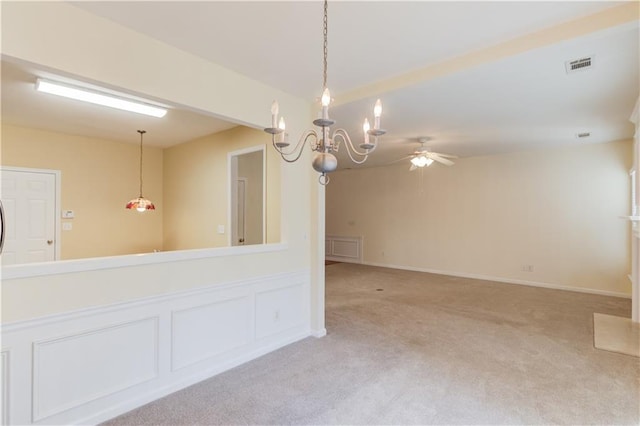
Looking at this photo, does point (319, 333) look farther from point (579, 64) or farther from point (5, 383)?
point (579, 64)

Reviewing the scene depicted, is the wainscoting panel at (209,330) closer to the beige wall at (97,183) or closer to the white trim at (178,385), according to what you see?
the white trim at (178,385)

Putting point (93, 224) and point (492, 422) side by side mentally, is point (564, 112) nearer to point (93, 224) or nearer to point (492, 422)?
point (492, 422)

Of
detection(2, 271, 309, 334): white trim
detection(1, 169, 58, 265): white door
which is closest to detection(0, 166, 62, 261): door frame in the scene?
detection(1, 169, 58, 265): white door

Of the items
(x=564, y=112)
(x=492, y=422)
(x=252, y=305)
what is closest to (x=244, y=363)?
(x=252, y=305)

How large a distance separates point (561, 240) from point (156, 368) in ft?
22.4

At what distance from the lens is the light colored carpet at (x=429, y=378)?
7.20 feet

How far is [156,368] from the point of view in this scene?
7.93ft

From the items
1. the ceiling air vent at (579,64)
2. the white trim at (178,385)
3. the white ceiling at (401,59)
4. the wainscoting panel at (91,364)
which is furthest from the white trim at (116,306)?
the ceiling air vent at (579,64)

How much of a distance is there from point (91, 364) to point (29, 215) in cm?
367

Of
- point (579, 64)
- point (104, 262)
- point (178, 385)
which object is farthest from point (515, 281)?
point (104, 262)

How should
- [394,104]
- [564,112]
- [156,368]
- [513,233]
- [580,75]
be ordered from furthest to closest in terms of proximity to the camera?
[513,233], [564,112], [394,104], [580,75], [156,368]

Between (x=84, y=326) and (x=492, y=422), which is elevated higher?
(x=84, y=326)

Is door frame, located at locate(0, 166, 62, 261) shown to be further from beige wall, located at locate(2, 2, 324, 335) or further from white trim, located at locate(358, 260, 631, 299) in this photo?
white trim, located at locate(358, 260, 631, 299)

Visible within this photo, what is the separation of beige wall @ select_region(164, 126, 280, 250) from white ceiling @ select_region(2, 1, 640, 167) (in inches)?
15.4
